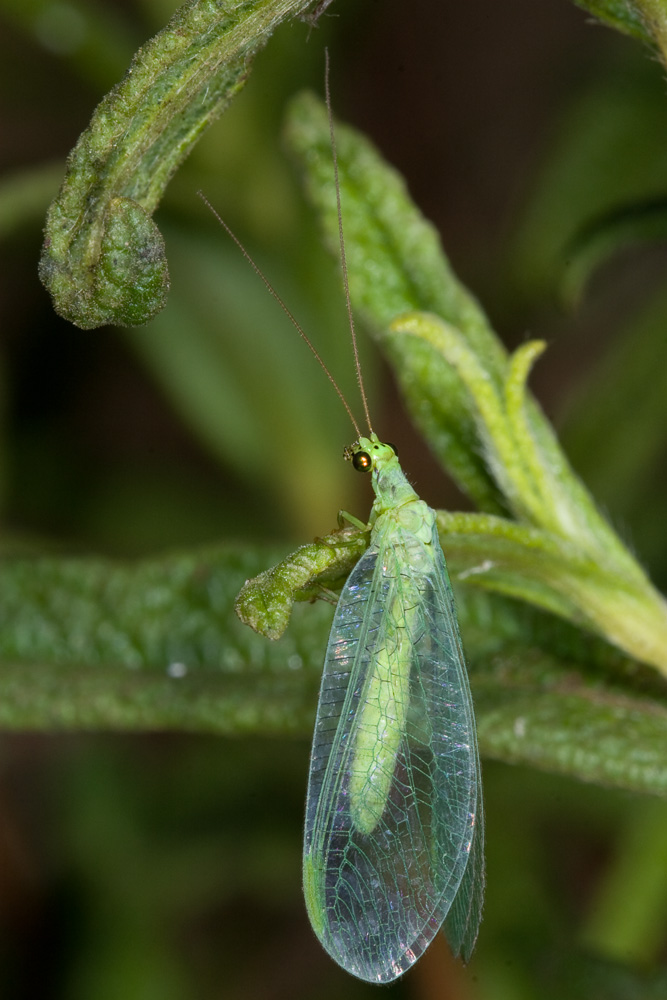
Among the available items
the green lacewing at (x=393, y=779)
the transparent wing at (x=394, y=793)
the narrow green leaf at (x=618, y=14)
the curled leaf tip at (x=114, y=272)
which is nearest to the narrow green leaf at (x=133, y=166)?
the curled leaf tip at (x=114, y=272)

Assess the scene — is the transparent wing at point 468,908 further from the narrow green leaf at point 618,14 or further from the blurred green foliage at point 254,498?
the narrow green leaf at point 618,14

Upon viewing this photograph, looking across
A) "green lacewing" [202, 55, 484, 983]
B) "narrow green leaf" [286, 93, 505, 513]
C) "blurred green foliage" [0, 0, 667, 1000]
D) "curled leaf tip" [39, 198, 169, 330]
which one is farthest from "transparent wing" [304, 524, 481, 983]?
"curled leaf tip" [39, 198, 169, 330]

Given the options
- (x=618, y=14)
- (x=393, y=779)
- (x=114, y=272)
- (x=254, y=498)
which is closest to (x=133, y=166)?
(x=114, y=272)

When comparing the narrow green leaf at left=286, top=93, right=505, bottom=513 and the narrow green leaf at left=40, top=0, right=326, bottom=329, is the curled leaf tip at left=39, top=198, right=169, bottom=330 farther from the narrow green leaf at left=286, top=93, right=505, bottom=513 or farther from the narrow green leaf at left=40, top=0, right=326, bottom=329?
the narrow green leaf at left=286, top=93, right=505, bottom=513

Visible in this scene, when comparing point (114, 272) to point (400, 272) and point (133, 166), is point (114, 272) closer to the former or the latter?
point (133, 166)

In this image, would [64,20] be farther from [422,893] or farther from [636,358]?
[422,893]

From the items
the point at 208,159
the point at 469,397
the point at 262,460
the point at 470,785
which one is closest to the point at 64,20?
the point at 208,159

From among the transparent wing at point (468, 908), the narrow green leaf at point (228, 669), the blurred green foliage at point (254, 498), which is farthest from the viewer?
the blurred green foliage at point (254, 498)
